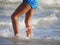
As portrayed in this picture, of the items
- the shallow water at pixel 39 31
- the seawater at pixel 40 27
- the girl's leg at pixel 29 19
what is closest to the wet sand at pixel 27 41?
the shallow water at pixel 39 31

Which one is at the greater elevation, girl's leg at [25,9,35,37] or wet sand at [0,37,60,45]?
girl's leg at [25,9,35,37]

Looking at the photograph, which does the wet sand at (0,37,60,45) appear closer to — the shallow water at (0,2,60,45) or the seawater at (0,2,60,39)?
the shallow water at (0,2,60,45)

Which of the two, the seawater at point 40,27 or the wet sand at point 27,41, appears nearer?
the wet sand at point 27,41

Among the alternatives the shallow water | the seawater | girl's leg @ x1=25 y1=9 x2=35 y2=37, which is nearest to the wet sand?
the shallow water

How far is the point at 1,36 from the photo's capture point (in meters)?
6.80

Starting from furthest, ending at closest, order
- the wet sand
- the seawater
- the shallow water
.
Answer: the seawater < the shallow water < the wet sand

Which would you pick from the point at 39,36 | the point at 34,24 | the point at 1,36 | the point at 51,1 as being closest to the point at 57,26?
the point at 34,24

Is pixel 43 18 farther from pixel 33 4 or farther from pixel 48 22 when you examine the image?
pixel 33 4

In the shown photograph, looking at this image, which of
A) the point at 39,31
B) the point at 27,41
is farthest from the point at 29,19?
the point at 39,31

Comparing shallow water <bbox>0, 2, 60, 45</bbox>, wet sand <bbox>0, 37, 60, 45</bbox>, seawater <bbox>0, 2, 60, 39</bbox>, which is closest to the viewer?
wet sand <bbox>0, 37, 60, 45</bbox>

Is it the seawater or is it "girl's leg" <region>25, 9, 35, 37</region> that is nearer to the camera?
"girl's leg" <region>25, 9, 35, 37</region>

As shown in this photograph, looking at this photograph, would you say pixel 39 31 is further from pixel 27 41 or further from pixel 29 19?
pixel 27 41

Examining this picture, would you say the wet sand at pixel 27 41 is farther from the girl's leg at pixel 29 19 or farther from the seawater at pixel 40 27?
the seawater at pixel 40 27

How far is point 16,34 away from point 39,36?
0.71m
